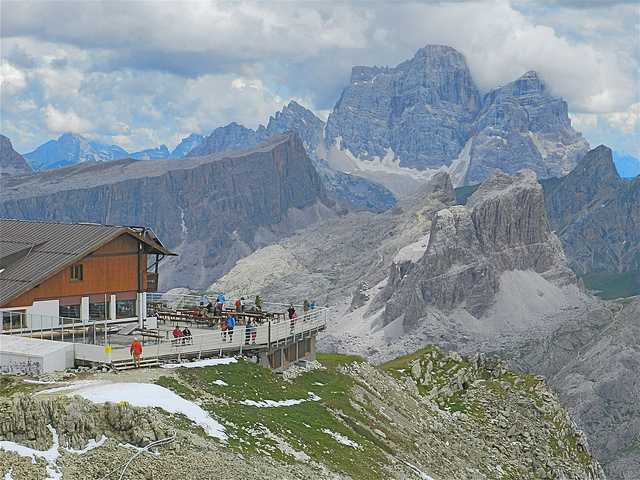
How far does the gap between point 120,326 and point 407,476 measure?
69.1 feet

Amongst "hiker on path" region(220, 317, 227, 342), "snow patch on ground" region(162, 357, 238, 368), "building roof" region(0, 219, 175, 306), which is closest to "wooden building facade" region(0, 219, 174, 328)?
"building roof" region(0, 219, 175, 306)

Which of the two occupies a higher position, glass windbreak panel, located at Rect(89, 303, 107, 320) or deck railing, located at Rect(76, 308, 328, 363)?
glass windbreak panel, located at Rect(89, 303, 107, 320)

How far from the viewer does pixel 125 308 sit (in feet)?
216

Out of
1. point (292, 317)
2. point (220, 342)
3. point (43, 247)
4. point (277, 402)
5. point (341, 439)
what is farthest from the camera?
point (292, 317)

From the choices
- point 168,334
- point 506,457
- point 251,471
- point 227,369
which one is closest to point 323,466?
point 251,471

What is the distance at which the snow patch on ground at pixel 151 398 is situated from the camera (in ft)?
140

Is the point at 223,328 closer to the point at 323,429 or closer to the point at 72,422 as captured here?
the point at 323,429

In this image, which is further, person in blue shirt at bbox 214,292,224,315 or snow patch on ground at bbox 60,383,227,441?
person in blue shirt at bbox 214,292,224,315

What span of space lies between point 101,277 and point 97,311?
2.15 meters

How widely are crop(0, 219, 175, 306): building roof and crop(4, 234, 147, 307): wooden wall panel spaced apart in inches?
21.6

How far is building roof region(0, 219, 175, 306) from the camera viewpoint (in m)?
60.2

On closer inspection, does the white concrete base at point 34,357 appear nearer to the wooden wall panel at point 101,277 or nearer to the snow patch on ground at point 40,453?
the wooden wall panel at point 101,277

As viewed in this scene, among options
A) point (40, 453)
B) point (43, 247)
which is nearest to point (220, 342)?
point (43, 247)

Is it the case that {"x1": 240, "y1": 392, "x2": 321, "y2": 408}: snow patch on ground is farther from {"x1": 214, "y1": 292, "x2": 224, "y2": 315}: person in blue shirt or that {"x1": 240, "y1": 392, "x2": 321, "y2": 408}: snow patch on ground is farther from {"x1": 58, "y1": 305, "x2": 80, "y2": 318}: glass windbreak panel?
{"x1": 58, "y1": 305, "x2": 80, "y2": 318}: glass windbreak panel
